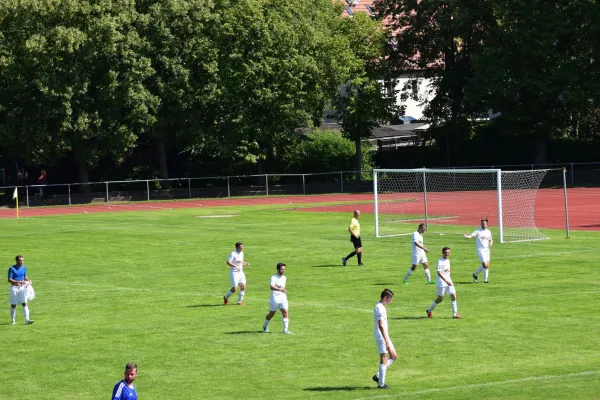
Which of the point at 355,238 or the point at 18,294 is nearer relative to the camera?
the point at 18,294

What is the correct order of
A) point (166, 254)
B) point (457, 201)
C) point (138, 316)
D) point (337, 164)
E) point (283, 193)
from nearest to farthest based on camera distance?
point (138, 316), point (166, 254), point (457, 201), point (283, 193), point (337, 164)

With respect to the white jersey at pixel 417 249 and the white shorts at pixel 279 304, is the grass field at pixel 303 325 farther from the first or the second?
the white jersey at pixel 417 249

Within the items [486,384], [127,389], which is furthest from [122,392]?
[486,384]

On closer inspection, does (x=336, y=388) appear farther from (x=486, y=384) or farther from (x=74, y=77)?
(x=74, y=77)

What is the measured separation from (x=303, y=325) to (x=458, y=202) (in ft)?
132

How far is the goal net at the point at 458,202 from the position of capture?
49.4 m

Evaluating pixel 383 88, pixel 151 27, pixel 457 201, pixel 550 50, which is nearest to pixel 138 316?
pixel 457 201

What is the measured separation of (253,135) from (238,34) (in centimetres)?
725

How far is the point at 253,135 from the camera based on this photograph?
7756 centimetres

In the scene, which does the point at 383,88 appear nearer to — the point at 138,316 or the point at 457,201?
the point at 457,201

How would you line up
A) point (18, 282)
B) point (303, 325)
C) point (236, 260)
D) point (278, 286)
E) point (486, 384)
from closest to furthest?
point (486, 384), point (278, 286), point (303, 325), point (18, 282), point (236, 260)

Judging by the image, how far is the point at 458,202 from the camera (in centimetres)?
6625

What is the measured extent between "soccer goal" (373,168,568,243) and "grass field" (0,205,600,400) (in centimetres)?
289

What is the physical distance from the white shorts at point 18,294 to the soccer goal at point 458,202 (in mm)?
21486
